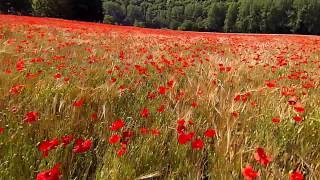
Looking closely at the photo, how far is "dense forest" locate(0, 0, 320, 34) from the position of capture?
124ft

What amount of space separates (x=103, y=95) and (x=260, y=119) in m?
1.22

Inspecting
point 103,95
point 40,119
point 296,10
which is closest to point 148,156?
point 40,119

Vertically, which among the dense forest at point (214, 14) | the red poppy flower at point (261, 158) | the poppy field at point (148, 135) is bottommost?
the poppy field at point (148, 135)

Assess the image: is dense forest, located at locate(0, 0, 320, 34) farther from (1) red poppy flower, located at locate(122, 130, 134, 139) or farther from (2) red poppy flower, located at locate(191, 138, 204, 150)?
(2) red poppy flower, located at locate(191, 138, 204, 150)

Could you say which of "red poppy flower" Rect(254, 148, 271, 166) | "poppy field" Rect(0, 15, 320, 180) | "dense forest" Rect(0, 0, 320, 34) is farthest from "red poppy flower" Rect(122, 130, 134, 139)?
"dense forest" Rect(0, 0, 320, 34)

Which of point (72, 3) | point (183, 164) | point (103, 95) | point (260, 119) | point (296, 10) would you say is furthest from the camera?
point (296, 10)

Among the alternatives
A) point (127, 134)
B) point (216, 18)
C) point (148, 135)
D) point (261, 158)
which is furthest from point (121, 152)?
point (216, 18)

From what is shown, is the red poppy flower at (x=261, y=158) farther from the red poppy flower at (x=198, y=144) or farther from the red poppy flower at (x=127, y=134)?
the red poppy flower at (x=127, y=134)

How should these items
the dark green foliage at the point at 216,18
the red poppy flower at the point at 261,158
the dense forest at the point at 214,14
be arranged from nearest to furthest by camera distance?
1. the red poppy flower at the point at 261,158
2. the dense forest at the point at 214,14
3. the dark green foliage at the point at 216,18

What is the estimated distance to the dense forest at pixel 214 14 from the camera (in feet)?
124

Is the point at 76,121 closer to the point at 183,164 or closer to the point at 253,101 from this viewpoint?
the point at 183,164

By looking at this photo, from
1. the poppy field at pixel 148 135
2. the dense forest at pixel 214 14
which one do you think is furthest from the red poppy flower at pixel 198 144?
the dense forest at pixel 214 14

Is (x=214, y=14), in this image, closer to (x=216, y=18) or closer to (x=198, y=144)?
(x=216, y=18)

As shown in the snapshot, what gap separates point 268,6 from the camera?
71.9m
